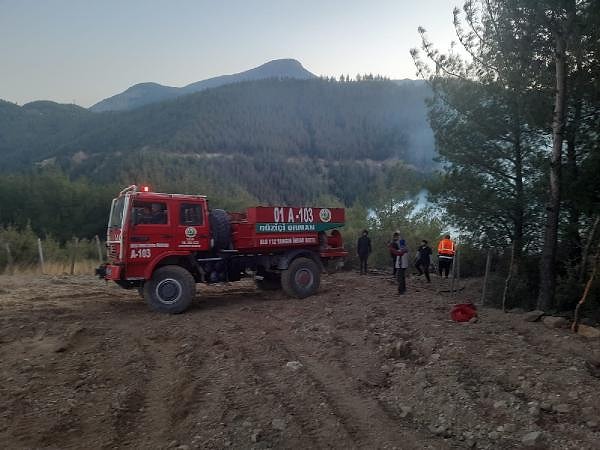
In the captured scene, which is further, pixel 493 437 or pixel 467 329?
pixel 467 329

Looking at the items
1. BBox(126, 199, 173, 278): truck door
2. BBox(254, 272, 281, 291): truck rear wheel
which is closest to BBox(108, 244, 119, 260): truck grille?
BBox(126, 199, 173, 278): truck door

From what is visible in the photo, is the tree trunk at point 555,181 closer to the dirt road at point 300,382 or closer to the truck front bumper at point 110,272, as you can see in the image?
the dirt road at point 300,382

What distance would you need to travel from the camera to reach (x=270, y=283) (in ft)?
43.8

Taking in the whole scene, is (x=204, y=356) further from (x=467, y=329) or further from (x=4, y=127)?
(x=4, y=127)

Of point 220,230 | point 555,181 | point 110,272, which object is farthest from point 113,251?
point 555,181

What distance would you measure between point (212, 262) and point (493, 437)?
7.63m

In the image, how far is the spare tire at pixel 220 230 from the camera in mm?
11219

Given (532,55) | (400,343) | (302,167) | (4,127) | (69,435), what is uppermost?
(4,127)

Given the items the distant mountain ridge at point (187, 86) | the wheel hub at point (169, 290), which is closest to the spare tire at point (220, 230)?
the wheel hub at point (169, 290)

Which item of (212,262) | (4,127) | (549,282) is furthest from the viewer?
(4,127)

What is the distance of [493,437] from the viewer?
4668 millimetres

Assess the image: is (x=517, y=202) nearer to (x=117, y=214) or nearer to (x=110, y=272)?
(x=117, y=214)

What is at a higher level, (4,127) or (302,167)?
(4,127)

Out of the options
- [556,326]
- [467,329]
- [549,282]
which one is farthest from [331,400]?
[549,282]
